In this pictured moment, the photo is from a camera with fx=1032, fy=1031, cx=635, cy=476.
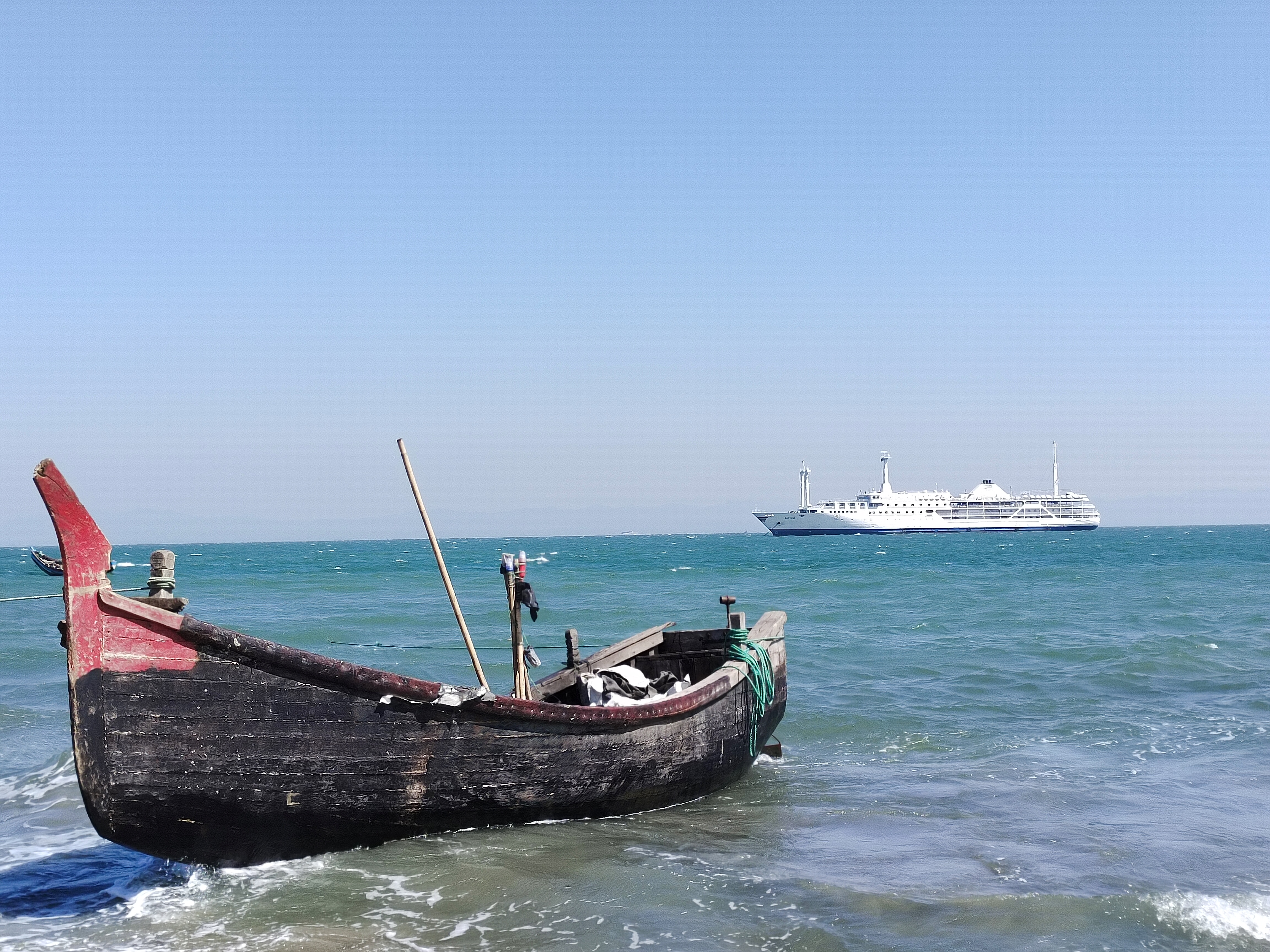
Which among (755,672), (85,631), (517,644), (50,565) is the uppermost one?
(50,565)

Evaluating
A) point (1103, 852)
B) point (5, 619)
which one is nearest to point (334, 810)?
point (1103, 852)

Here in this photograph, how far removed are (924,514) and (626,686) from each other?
120547mm

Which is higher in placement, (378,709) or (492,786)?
(378,709)

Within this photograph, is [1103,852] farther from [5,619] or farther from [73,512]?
[5,619]

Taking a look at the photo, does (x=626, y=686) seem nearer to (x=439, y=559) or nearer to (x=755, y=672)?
(x=755, y=672)

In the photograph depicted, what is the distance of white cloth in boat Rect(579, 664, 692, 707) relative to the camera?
8.98 m

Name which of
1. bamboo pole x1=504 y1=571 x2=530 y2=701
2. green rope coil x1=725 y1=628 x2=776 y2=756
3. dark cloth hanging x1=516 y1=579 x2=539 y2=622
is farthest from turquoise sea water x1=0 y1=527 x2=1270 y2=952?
dark cloth hanging x1=516 y1=579 x2=539 y2=622

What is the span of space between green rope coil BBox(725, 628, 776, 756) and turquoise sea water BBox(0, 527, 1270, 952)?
0.58 metres

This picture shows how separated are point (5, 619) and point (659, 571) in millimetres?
33460

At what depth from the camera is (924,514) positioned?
12488 centimetres

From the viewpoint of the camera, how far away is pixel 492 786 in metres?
7.17

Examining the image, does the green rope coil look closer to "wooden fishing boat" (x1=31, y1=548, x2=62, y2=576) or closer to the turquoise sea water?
the turquoise sea water

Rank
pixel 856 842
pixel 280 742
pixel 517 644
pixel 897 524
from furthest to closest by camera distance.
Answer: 1. pixel 897 524
2. pixel 517 644
3. pixel 856 842
4. pixel 280 742

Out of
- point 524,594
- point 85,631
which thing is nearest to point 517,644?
point 524,594
